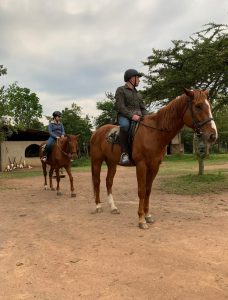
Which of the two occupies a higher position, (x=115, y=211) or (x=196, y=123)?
(x=196, y=123)

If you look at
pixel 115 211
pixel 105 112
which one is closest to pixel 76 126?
pixel 105 112

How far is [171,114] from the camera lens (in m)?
7.01

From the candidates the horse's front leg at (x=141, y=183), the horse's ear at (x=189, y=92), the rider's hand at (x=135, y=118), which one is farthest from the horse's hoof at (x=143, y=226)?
the horse's ear at (x=189, y=92)

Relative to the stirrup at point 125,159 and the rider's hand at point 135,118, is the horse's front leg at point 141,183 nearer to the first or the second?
the stirrup at point 125,159

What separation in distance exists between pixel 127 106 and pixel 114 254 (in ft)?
11.3

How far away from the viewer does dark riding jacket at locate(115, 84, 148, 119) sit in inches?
296

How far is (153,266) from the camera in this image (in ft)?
15.6

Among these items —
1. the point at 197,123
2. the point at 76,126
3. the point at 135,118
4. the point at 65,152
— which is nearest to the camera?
the point at 197,123

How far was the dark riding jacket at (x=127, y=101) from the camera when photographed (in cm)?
752

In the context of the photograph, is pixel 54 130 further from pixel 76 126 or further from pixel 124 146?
pixel 76 126

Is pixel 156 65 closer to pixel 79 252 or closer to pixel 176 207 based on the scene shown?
pixel 176 207

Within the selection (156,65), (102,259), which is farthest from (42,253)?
(156,65)

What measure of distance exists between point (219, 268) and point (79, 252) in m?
2.00

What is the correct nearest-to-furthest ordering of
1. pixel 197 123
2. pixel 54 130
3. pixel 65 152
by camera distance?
pixel 197 123
pixel 65 152
pixel 54 130
